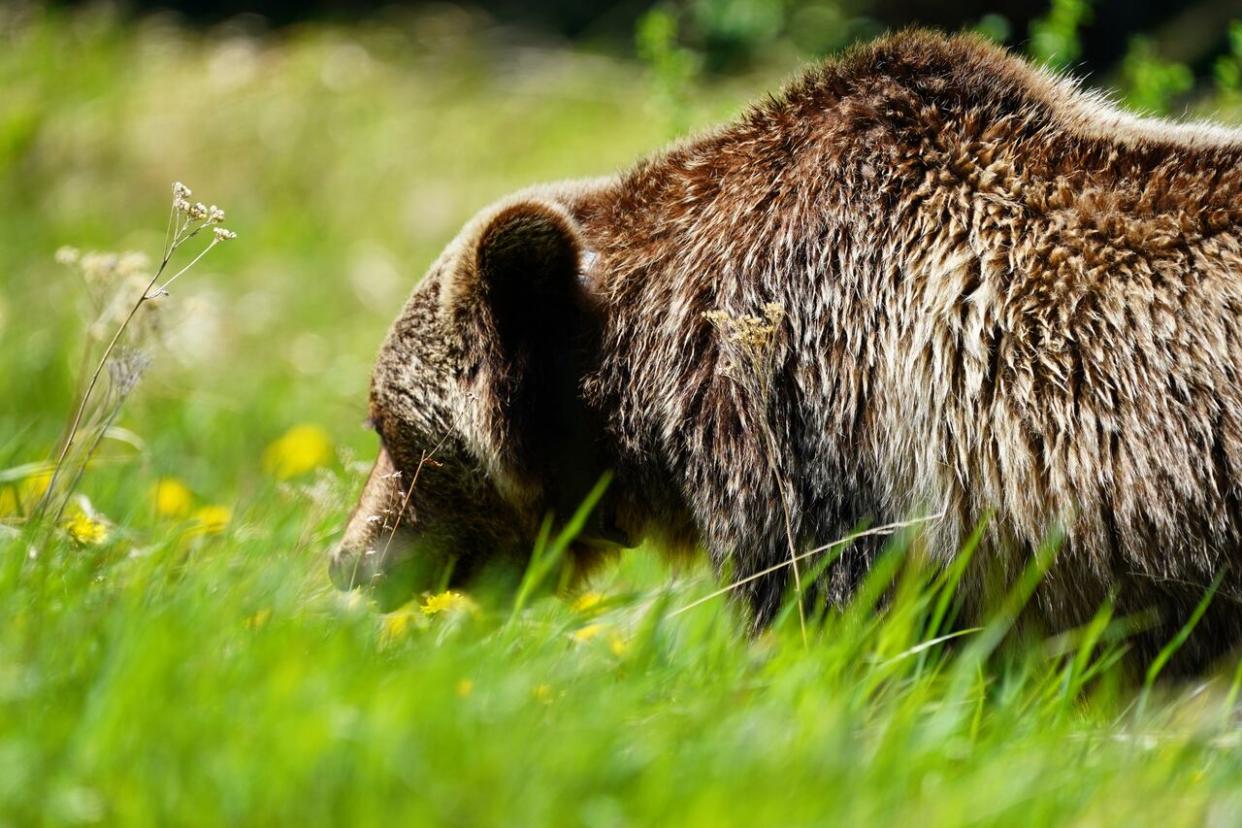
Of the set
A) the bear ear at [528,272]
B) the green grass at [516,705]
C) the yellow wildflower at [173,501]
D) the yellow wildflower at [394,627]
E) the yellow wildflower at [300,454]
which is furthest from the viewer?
the yellow wildflower at [300,454]

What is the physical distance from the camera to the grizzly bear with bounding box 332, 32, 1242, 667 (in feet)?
10.8

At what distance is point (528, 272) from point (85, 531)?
4.48ft

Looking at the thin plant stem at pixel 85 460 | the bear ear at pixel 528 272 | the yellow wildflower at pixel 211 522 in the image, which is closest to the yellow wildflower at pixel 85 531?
the thin plant stem at pixel 85 460

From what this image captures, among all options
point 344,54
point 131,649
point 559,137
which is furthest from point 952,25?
point 131,649

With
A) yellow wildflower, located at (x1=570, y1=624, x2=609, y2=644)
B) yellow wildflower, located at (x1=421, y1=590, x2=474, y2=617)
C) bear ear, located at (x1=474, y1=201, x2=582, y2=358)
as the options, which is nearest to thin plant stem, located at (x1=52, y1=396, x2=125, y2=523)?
yellow wildflower, located at (x1=421, y1=590, x2=474, y2=617)

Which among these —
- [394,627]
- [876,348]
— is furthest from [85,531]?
[876,348]

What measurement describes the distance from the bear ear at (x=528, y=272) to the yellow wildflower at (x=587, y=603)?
73 centimetres

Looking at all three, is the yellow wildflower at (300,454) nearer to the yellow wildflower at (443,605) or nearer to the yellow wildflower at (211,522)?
the yellow wildflower at (211,522)

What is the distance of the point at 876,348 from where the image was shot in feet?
11.7

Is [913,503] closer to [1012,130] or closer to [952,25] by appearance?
[1012,130]

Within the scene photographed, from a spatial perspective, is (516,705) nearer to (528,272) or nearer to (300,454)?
(528,272)

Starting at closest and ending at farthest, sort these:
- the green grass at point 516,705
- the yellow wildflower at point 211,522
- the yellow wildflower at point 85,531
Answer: the green grass at point 516,705 < the yellow wildflower at point 85,531 < the yellow wildflower at point 211,522

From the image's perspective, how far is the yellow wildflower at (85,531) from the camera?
135 inches

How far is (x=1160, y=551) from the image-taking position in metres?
3.28
